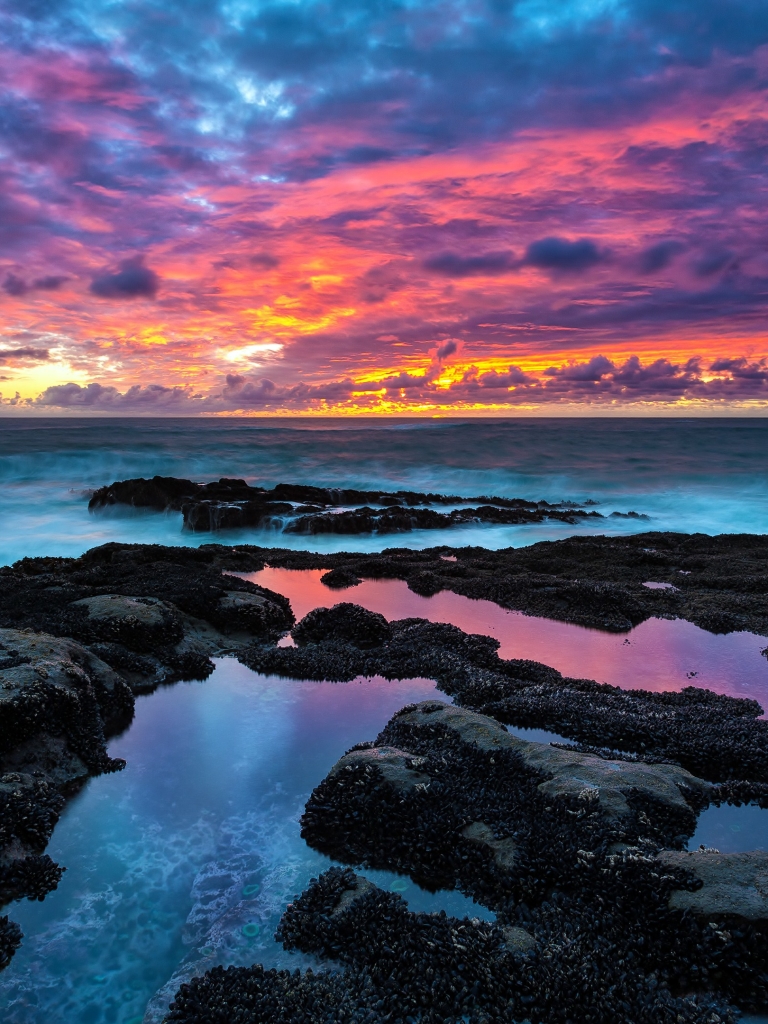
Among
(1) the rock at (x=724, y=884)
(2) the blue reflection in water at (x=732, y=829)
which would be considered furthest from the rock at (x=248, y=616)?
(1) the rock at (x=724, y=884)

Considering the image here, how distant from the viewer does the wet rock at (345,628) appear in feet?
35.6

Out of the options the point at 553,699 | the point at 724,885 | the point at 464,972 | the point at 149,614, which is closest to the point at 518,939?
the point at 464,972

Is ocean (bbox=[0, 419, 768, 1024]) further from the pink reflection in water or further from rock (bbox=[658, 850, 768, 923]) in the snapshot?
rock (bbox=[658, 850, 768, 923])

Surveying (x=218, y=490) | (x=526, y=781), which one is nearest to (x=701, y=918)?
(x=526, y=781)

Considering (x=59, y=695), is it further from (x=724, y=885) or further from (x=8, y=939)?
(x=724, y=885)

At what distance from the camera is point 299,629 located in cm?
1119

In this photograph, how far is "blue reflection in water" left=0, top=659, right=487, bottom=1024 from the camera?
4.20 metres

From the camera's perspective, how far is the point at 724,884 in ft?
15.1

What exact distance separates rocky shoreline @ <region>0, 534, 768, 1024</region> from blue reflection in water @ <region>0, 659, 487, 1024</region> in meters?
0.22

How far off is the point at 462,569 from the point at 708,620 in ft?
20.5

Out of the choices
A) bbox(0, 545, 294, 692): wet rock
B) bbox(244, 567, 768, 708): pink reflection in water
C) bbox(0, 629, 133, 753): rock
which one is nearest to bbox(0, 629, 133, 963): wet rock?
bbox(0, 629, 133, 753): rock

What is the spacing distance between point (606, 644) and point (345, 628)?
14.9 ft

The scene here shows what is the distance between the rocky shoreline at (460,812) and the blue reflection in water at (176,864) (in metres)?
0.22

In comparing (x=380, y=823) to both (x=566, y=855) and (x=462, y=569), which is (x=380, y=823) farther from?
(x=462, y=569)
